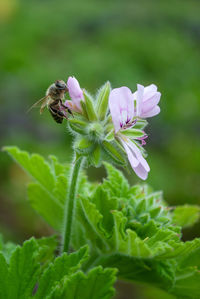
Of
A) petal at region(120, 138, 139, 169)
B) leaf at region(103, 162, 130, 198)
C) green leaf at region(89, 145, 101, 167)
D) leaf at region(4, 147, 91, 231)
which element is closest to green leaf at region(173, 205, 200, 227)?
leaf at region(103, 162, 130, 198)

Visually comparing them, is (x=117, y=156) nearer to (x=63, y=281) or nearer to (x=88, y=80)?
(x=63, y=281)

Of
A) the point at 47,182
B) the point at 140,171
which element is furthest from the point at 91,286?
the point at 47,182

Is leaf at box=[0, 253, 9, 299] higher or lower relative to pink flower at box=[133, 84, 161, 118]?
lower

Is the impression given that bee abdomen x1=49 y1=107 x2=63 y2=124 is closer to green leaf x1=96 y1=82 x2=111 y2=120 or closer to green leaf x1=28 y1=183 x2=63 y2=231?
green leaf x1=96 y1=82 x2=111 y2=120

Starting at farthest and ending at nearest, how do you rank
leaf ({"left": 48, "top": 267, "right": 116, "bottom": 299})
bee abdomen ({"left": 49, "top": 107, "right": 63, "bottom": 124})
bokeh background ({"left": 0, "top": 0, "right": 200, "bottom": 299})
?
bokeh background ({"left": 0, "top": 0, "right": 200, "bottom": 299}) → bee abdomen ({"left": 49, "top": 107, "right": 63, "bottom": 124}) → leaf ({"left": 48, "top": 267, "right": 116, "bottom": 299})

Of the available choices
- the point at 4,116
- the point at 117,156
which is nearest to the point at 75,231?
the point at 117,156

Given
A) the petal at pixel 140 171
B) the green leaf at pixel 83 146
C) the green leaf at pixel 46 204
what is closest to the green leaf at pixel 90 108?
the green leaf at pixel 83 146
